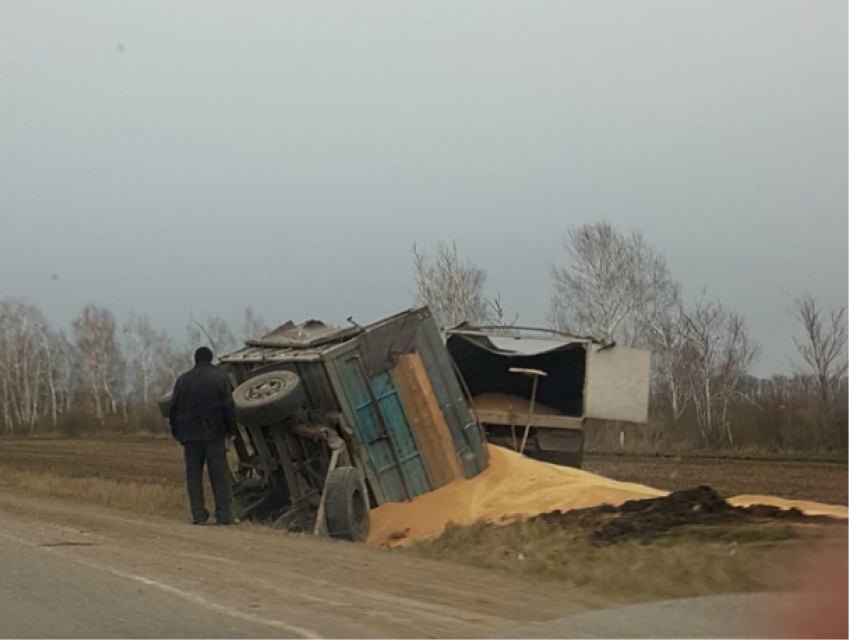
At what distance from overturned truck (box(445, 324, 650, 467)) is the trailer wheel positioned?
3.90 m

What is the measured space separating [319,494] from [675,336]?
39381 millimetres

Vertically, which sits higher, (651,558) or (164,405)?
(164,405)

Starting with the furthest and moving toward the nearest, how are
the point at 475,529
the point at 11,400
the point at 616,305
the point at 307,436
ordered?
the point at 11,400
the point at 616,305
the point at 307,436
the point at 475,529

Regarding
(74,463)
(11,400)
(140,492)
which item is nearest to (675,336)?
(74,463)

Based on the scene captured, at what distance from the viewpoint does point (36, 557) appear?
9125mm

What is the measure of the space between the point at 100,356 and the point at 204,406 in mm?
74531

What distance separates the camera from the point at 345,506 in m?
11.7

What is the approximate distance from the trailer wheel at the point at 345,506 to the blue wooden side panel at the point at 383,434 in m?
0.73

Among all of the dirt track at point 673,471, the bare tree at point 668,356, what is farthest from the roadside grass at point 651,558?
the bare tree at point 668,356

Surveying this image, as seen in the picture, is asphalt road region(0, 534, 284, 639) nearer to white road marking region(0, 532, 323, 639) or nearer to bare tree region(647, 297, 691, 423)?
white road marking region(0, 532, 323, 639)

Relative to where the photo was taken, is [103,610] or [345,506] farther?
[345,506]

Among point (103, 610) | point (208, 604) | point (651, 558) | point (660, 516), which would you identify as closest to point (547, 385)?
point (660, 516)

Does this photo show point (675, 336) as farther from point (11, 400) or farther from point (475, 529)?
point (11, 400)

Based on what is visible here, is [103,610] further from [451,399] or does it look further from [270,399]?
[451,399]
